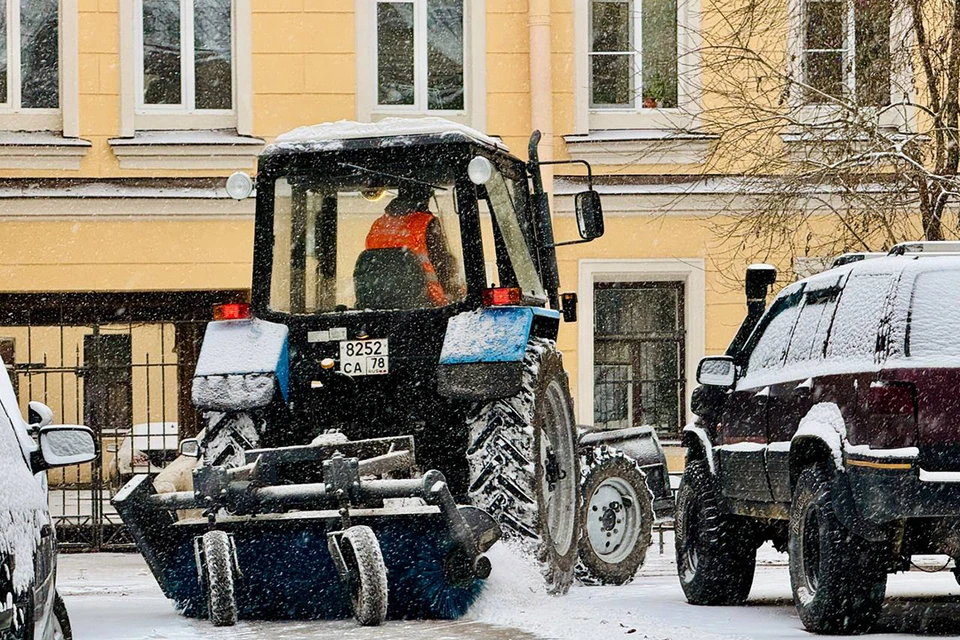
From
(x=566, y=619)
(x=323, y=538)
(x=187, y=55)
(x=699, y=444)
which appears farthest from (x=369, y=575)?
(x=187, y=55)

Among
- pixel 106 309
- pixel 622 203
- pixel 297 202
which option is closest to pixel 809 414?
pixel 297 202

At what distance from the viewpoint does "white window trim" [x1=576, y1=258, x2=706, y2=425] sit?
19514 mm

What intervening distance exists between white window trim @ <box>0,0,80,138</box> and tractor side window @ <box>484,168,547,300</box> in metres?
8.82

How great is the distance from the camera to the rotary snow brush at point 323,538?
29.5 ft

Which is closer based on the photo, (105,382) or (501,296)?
(501,296)

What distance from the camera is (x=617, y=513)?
1285 centimetres

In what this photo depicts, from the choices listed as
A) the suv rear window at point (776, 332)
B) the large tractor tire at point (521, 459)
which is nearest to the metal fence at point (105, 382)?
the large tractor tire at point (521, 459)

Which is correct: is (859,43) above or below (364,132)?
above

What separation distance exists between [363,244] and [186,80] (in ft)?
31.0

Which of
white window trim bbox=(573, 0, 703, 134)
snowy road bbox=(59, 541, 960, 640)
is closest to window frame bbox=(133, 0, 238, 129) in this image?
white window trim bbox=(573, 0, 703, 134)

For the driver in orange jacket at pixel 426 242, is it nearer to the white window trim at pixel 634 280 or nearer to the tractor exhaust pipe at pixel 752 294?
the tractor exhaust pipe at pixel 752 294

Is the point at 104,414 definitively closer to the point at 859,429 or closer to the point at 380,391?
the point at 380,391

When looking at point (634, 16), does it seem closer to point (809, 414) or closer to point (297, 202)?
point (297, 202)

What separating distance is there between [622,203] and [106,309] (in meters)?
5.37
